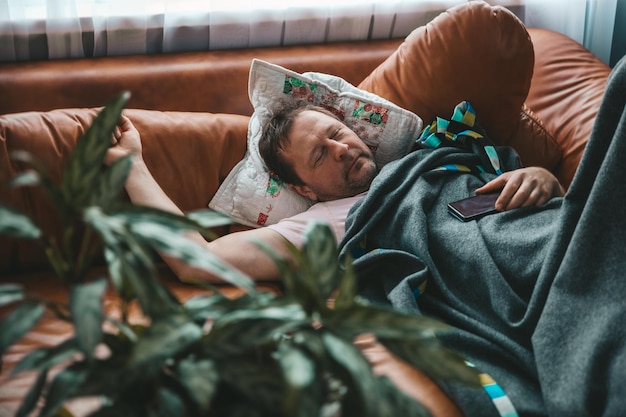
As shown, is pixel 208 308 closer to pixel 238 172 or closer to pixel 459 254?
pixel 459 254

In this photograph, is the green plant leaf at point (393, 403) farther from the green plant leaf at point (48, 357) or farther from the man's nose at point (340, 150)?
the man's nose at point (340, 150)

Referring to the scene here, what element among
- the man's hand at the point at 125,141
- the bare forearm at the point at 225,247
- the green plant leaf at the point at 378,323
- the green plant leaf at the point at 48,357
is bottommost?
the bare forearm at the point at 225,247

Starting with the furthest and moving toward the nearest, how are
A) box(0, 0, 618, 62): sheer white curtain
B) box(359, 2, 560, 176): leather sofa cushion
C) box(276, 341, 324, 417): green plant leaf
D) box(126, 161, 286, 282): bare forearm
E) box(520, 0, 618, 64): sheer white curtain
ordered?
box(520, 0, 618, 64): sheer white curtain → box(0, 0, 618, 62): sheer white curtain → box(359, 2, 560, 176): leather sofa cushion → box(126, 161, 286, 282): bare forearm → box(276, 341, 324, 417): green plant leaf

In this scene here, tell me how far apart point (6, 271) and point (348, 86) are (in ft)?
3.09

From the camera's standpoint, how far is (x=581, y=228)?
119cm

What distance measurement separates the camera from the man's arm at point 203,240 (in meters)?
1.47

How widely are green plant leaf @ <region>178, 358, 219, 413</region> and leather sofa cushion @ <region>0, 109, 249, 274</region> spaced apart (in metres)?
0.92

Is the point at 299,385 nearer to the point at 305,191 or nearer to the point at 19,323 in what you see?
the point at 19,323

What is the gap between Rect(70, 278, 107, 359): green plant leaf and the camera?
0.66 m

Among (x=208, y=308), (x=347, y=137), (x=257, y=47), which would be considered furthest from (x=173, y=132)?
(x=208, y=308)

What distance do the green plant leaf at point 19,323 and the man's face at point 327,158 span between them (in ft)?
3.23

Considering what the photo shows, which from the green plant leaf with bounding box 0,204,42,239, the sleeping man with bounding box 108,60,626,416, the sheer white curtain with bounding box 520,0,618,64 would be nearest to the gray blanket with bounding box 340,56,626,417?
the sleeping man with bounding box 108,60,626,416

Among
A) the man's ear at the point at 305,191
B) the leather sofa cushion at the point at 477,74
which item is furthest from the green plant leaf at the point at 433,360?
the leather sofa cushion at the point at 477,74

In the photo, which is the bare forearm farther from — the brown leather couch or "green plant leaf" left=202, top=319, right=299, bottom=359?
"green plant leaf" left=202, top=319, right=299, bottom=359
